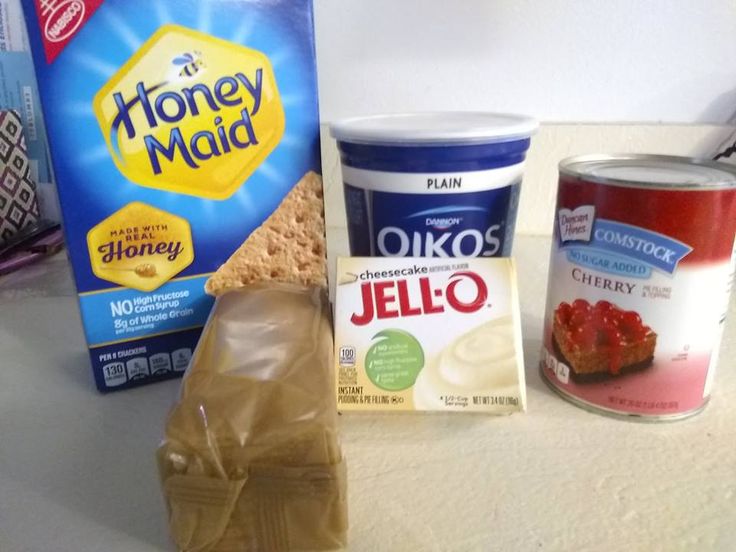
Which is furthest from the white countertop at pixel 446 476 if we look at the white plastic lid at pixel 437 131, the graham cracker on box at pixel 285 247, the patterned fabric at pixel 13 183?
the patterned fabric at pixel 13 183

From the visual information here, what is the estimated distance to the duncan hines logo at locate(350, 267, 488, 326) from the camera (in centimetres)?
55

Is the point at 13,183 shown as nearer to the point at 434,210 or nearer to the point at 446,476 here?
the point at 434,210

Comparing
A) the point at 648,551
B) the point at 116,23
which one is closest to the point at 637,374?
the point at 648,551

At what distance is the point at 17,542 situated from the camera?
0.41 m

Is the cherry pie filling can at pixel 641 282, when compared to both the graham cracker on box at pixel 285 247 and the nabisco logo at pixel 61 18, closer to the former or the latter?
the graham cracker on box at pixel 285 247

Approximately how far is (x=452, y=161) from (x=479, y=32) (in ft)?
1.50

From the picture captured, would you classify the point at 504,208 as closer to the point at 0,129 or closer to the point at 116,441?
the point at 116,441

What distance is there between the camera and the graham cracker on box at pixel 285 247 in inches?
23.7

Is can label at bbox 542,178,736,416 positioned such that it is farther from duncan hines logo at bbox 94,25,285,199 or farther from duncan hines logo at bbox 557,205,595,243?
duncan hines logo at bbox 94,25,285,199

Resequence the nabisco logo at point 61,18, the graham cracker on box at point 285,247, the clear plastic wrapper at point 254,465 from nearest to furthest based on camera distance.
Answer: the clear plastic wrapper at point 254,465 → the nabisco logo at point 61,18 → the graham cracker on box at point 285,247

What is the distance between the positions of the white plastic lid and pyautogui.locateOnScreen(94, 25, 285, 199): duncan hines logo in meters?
0.07

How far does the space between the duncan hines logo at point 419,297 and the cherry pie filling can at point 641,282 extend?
0.07m

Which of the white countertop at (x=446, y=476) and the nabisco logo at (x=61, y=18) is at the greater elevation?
the nabisco logo at (x=61, y=18)

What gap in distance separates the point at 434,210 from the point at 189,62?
0.26 metres
